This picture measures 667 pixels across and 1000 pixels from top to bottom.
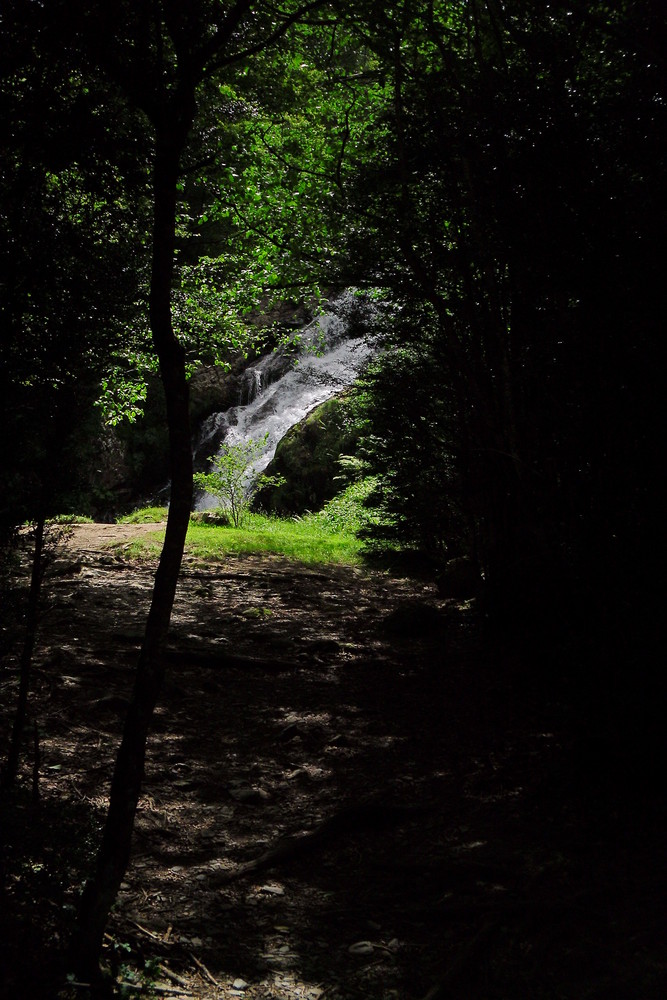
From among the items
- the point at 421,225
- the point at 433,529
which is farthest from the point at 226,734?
the point at 433,529

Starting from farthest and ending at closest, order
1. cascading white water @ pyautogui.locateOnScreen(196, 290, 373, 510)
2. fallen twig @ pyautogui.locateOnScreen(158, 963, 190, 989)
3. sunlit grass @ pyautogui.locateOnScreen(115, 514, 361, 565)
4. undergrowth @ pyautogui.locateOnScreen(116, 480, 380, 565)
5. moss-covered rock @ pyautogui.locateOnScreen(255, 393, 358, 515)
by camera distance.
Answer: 1. cascading white water @ pyautogui.locateOnScreen(196, 290, 373, 510)
2. moss-covered rock @ pyautogui.locateOnScreen(255, 393, 358, 515)
3. undergrowth @ pyautogui.locateOnScreen(116, 480, 380, 565)
4. sunlit grass @ pyautogui.locateOnScreen(115, 514, 361, 565)
5. fallen twig @ pyautogui.locateOnScreen(158, 963, 190, 989)

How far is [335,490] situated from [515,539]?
11597mm

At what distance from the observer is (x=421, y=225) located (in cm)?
604

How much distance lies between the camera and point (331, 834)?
362cm

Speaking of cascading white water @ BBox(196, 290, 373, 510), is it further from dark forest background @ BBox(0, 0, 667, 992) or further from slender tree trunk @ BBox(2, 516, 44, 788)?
slender tree trunk @ BBox(2, 516, 44, 788)

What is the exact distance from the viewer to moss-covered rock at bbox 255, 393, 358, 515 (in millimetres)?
17266

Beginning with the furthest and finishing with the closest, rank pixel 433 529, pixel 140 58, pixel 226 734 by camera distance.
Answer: pixel 433 529, pixel 226 734, pixel 140 58

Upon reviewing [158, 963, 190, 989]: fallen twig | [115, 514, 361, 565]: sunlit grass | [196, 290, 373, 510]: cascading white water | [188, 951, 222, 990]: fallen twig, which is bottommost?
[188, 951, 222, 990]: fallen twig

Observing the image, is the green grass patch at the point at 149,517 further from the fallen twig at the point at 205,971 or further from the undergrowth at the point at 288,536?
the fallen twig at the point at 205,971

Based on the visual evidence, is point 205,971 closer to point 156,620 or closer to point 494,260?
point 156,620

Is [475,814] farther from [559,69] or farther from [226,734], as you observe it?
[559,69]

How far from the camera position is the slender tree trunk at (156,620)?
7.45 feet

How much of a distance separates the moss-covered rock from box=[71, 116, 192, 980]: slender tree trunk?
14.4 m

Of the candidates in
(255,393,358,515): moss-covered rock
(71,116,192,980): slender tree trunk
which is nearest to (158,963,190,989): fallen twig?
(71,116,192,980): slender tree trunk
